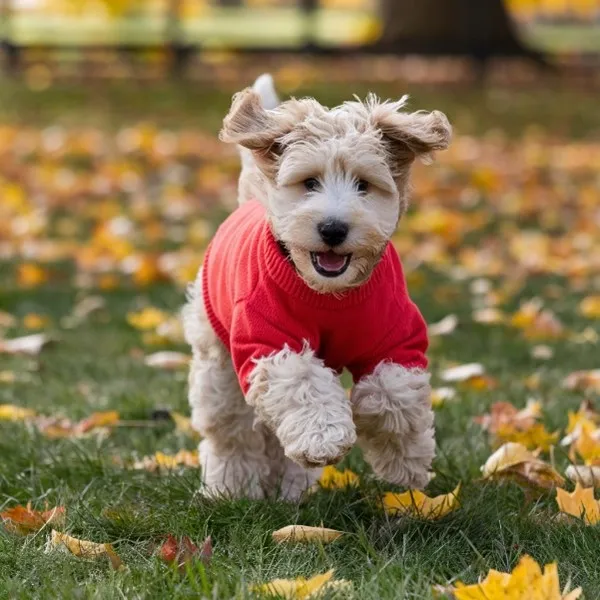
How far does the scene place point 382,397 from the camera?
12.2ft

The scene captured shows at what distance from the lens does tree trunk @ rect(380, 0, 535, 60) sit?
64.8ft

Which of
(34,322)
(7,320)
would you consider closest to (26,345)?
(34,322)

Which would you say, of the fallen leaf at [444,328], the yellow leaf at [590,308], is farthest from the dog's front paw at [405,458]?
the yellow leaf at [590,308]

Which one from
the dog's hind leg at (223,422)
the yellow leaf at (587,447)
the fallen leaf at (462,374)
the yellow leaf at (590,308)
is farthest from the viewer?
the yellow leaf at (590,308)

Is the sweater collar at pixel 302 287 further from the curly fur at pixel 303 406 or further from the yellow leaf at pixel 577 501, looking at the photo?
the yellow leaf at pixel 577 501

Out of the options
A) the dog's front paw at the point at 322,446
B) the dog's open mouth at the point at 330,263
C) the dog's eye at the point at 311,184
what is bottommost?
the dog's front paw at the point at 322,446

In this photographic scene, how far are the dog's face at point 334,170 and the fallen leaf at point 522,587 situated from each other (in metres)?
0.98

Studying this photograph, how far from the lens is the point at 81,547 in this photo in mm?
3465

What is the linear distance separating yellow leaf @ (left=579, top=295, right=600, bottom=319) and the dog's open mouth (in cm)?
375

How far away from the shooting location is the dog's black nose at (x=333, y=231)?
3455 mm

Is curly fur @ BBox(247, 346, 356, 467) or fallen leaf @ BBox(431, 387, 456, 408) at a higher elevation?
curly fur @ BBox(247, 346, 356, 467)

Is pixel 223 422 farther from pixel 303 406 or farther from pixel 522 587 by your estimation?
pixel 522 587

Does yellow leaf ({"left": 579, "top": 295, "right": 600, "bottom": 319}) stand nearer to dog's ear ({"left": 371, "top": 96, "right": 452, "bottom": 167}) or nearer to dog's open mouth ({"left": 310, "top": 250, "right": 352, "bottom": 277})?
dog's ear ({"left": 371, "top": 96, "right": 452, "bottom": 167})

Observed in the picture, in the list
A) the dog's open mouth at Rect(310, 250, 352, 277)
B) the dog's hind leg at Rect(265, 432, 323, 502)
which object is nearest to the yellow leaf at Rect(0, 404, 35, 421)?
the dog's hind leg at Rect(265, 432, 323, 502)
